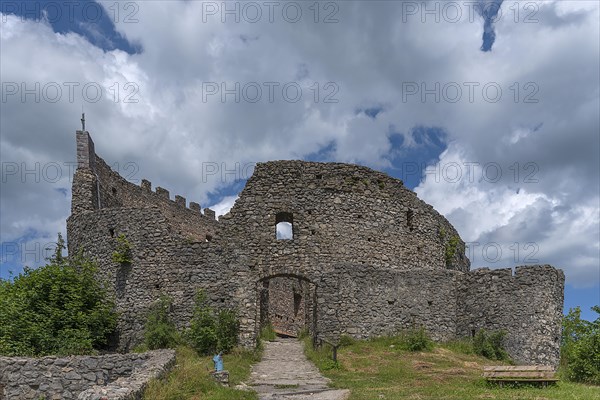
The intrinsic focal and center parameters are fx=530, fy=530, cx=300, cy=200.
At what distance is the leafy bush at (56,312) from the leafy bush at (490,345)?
14282 mm

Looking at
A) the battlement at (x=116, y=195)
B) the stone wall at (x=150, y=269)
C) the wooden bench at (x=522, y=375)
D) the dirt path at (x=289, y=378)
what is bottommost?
the dirt path at (x=289, y=378)

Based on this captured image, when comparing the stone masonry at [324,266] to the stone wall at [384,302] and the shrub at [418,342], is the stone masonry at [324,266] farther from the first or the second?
the shrub at [418,342]

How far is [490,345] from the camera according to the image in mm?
20453

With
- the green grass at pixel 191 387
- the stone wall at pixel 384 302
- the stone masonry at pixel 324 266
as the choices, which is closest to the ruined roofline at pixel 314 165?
the stone masonry at pixel 324 266

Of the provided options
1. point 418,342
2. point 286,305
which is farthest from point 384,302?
point 286,305

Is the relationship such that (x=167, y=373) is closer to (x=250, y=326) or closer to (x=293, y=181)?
(x=250, y=326)

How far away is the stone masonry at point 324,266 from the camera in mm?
20688

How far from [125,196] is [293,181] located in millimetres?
11111

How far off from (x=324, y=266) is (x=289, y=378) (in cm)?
732

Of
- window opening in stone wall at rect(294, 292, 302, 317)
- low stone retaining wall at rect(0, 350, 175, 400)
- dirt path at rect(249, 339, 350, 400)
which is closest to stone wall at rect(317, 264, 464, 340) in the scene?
dirt path at rect(249, 339, 350, 400)

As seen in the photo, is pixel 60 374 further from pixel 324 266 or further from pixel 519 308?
pixel 519 308

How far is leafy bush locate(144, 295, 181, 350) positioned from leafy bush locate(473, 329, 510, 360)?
11.5 metres

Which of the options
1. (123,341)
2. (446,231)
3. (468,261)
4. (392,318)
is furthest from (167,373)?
(468,261)

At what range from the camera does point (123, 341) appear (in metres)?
20.7
